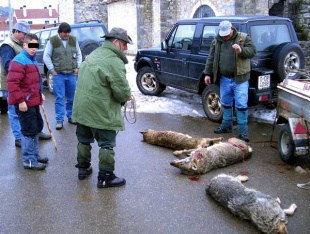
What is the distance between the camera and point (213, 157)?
5793mm

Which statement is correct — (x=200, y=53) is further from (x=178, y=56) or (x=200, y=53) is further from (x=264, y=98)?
(x=264, y=98)

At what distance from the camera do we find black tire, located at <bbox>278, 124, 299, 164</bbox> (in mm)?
5830

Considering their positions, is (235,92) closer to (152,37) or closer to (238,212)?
(238,212)

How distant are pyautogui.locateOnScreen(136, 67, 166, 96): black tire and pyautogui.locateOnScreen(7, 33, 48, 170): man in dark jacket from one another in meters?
4.89

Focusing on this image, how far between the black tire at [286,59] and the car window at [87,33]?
272 inches

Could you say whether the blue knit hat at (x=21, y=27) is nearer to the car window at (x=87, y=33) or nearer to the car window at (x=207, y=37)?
the car window at (x=207, y=37)

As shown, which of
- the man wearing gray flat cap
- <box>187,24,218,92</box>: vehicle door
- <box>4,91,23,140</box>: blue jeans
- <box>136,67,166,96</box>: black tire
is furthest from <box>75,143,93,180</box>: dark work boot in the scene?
<box>136,67,166,96</box>: black tire

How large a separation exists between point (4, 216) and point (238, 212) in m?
2.56

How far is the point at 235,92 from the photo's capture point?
23.3ft

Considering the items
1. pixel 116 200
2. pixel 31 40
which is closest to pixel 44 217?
pixel 116 200

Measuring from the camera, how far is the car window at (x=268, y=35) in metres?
7.88

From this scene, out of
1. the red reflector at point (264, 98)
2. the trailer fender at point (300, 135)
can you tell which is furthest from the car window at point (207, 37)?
the trailer fender at point (300, 135)

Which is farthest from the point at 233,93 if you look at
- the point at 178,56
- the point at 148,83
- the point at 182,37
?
the point at 148,83

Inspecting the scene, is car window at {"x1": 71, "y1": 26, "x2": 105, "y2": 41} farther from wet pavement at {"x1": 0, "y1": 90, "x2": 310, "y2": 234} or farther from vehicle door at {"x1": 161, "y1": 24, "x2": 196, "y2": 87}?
wet pavement at {"x1": 0, "y1": 90, "x2": 310, "y2": 234}
